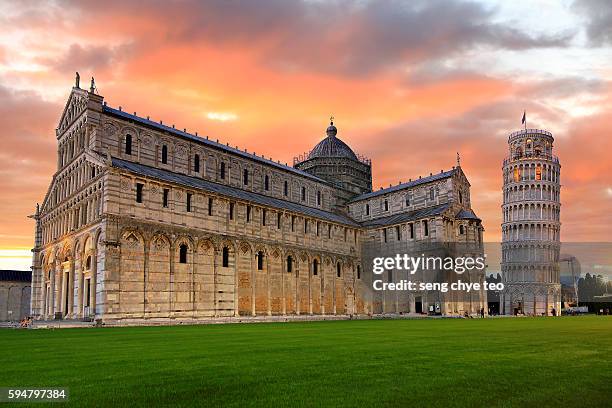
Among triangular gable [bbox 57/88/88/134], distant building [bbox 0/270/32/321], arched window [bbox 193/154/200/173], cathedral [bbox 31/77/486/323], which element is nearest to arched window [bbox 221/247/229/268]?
cathedral [bbox 31/77/486/323]

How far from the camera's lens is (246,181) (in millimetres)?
64562

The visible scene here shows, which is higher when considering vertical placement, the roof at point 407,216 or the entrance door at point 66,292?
the roof at point 407,216

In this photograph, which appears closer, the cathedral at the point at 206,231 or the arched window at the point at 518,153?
the cathedral at the point at 206,231

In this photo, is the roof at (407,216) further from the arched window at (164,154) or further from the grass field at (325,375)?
the grass field at (325,375)

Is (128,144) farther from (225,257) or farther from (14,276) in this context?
(14,276)

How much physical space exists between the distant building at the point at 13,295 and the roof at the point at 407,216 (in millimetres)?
47198

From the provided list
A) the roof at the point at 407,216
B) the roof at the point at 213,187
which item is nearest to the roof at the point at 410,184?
the roof at the point at 407,216

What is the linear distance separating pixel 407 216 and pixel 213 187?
27776 mm

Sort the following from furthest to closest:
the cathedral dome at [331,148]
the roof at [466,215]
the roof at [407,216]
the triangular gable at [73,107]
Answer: the cathedral dome at [331,148] → the roof at [466,215] → the roof at [407,216] → the triangular gable at [73,107]

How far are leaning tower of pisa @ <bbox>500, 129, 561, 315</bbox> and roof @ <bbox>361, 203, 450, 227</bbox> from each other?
47.0 m

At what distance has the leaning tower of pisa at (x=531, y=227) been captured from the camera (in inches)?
4171

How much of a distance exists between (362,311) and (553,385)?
61.5 meters

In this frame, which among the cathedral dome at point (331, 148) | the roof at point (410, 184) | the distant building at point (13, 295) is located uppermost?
the cathedral dome at point (331, 148)

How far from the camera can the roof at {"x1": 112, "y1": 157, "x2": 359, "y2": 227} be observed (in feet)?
157
